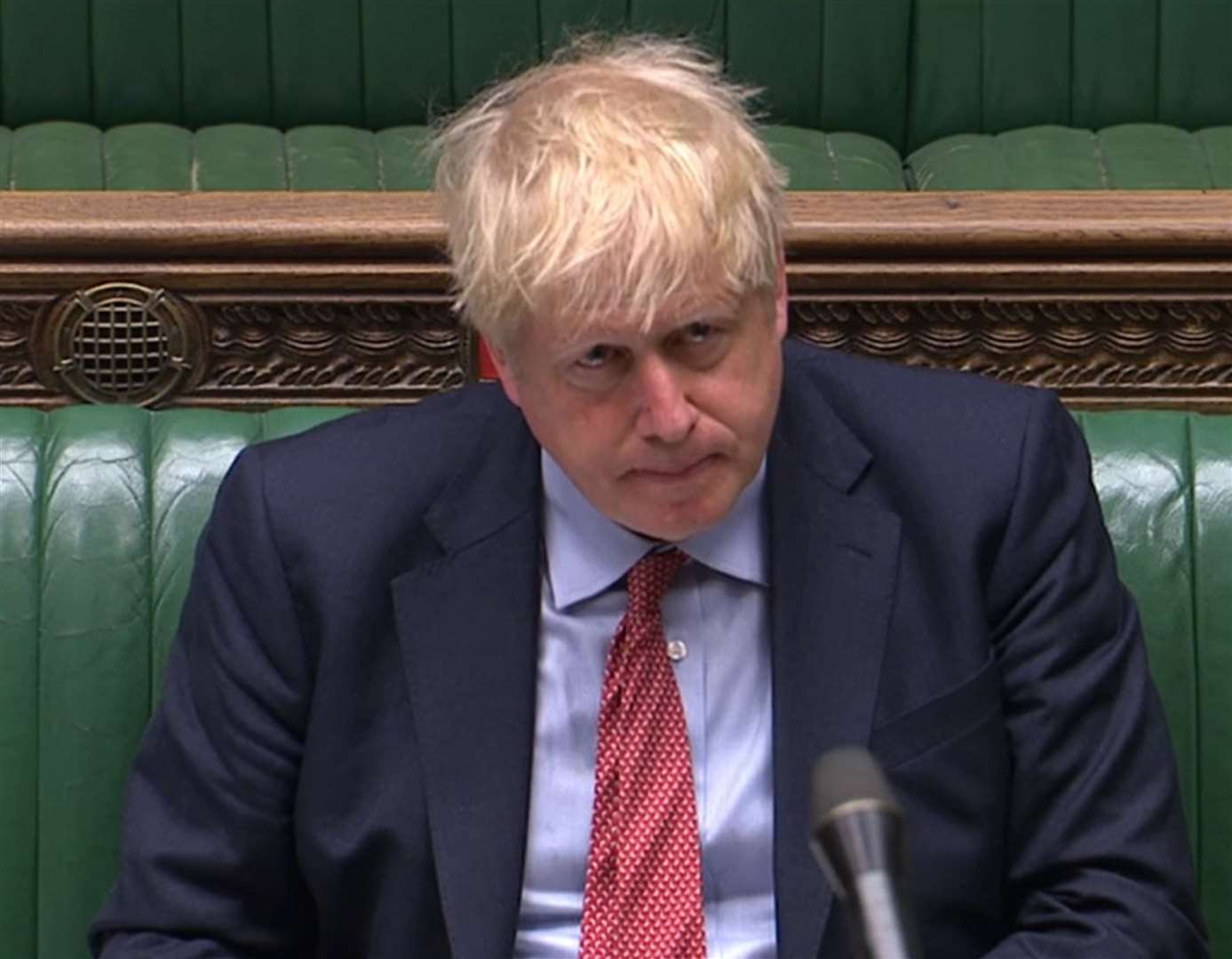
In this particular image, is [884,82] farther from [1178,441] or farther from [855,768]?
[855,768]

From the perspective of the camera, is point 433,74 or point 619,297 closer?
point 619,297

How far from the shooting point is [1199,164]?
142 inches

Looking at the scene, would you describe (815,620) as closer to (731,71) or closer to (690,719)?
(690,719)

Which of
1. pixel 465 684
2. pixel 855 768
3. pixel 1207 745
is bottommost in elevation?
pixel 1207 745

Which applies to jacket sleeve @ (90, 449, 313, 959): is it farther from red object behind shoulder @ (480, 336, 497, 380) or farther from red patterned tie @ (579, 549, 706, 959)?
red object behind shoulder @ (480, 336, 497, 380)

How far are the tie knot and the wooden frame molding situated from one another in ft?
2.56

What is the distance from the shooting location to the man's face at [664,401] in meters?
1.45

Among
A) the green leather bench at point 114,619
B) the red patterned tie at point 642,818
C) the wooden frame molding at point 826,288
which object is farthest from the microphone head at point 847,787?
the wooden frame molding at point 826,288

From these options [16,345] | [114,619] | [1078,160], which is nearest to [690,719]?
[114,619]

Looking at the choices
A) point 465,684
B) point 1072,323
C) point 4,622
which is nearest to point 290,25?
point 1072,323

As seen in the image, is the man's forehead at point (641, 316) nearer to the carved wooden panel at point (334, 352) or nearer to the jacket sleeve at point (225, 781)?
the jacket sleeve at point (225, 781)

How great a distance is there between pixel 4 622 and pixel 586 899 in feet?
1.61

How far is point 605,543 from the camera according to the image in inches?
63.4

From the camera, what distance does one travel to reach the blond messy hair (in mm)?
1425
